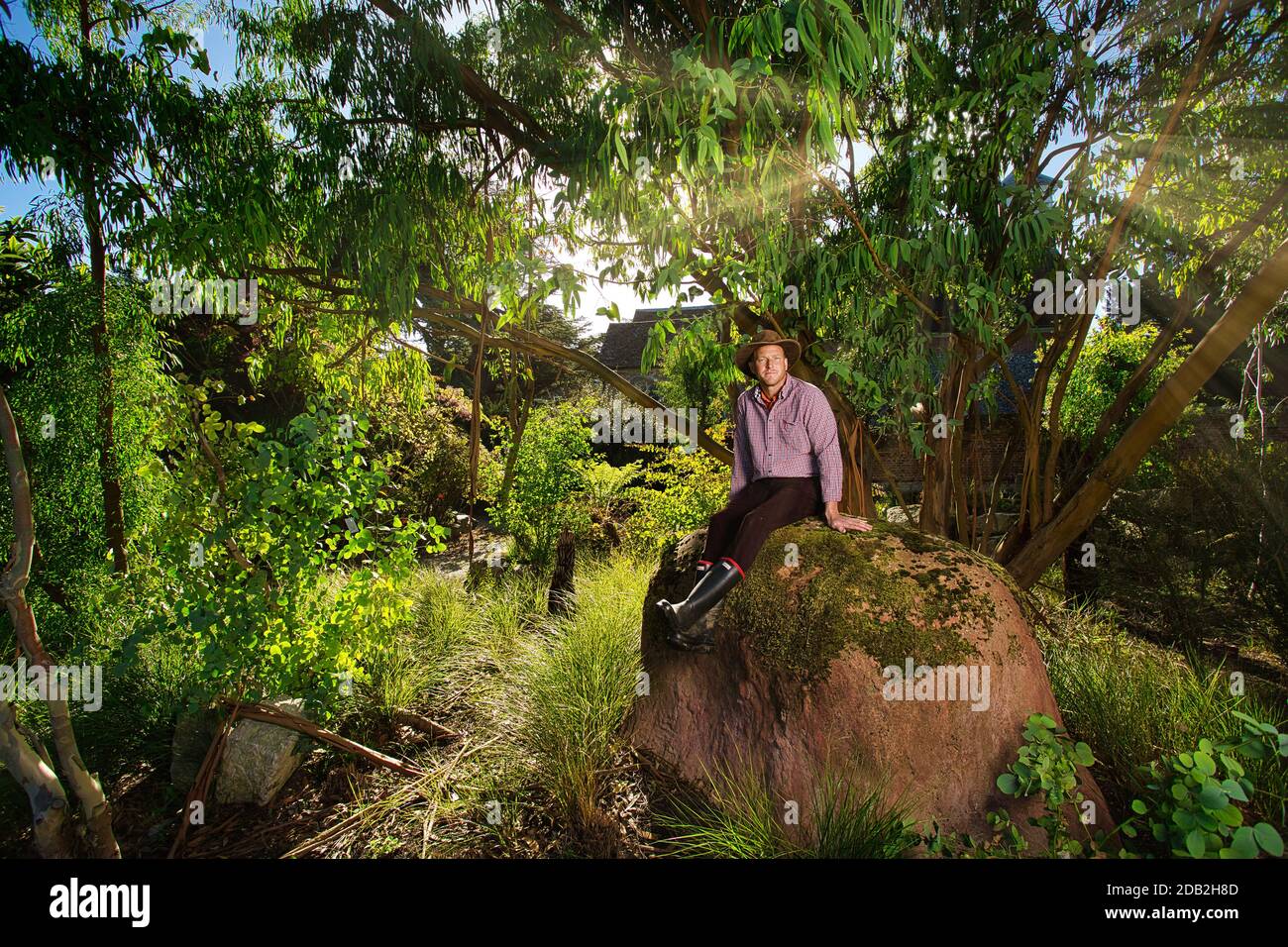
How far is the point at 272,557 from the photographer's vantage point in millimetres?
3688

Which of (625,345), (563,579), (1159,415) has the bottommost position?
(563,579)

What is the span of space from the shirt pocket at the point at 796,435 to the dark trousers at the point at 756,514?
6.0 inches

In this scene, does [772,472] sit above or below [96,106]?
below

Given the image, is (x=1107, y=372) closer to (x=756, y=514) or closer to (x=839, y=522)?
(x=839, y=522)

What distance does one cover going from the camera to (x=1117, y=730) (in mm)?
3457

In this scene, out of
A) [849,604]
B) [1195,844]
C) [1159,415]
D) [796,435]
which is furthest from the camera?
[1159,415]

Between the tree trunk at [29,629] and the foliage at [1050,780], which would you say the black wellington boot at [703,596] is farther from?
the tree trunk at [29,629]

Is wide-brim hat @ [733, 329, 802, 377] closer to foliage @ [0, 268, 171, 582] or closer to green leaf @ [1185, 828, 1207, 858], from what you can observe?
green leaf @ [1185, 828, 1207, 858]

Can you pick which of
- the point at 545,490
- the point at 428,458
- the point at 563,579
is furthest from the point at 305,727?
the point at 428,458

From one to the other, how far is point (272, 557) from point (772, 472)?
2.79m

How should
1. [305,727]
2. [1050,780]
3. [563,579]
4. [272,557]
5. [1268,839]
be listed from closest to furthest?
[1268,839] → [1050,780] → [305,727] → [272,557] → [563,579]

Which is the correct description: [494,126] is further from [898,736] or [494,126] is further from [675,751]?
[898,736]

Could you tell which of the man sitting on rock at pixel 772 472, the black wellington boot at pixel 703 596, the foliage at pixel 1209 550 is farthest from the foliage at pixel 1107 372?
the black wellington boot at pixel 703 596

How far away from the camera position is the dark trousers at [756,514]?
3.14 meters
